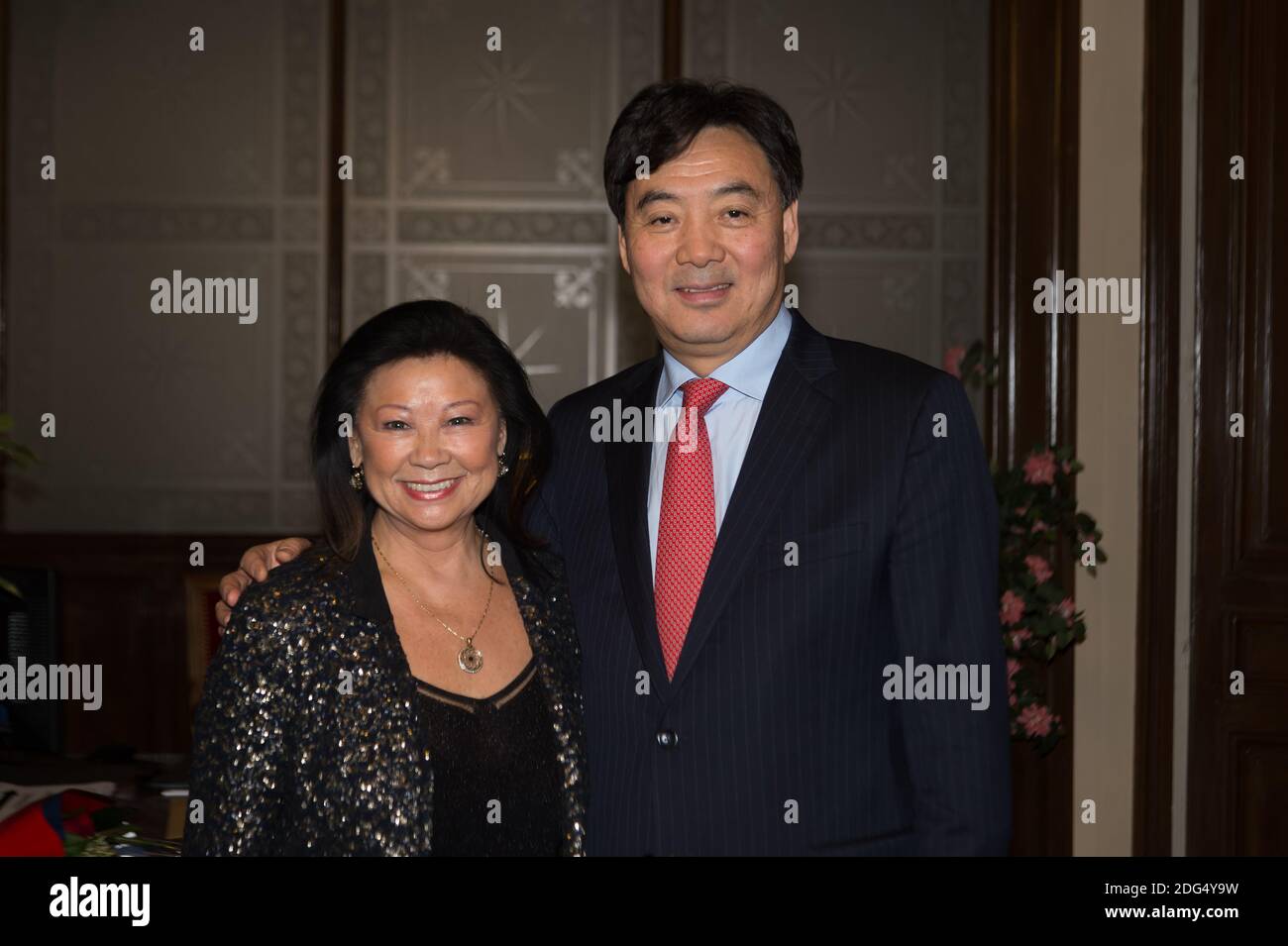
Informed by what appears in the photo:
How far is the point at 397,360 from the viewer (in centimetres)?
172

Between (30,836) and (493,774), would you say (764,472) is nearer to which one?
(493,774)

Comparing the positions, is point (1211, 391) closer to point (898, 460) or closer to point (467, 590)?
point (898, 460)

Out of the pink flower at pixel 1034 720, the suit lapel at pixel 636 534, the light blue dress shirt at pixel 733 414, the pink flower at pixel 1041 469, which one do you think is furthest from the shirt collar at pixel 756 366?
the pink flower at pixel 1034 720

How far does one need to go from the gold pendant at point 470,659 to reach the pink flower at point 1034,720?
1.91 m

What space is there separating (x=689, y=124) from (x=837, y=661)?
743mm

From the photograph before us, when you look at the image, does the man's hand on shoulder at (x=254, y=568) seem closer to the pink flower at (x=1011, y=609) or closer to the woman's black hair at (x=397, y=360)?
the woman's black hair at (x=397, y=360)

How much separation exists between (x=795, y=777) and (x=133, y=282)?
3.61 m

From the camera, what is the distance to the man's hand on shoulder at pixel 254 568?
5.76 ft

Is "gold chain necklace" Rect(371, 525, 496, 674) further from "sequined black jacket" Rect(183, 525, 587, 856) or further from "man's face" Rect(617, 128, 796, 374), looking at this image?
"man's face" Rect(617, 128, 796, 374)

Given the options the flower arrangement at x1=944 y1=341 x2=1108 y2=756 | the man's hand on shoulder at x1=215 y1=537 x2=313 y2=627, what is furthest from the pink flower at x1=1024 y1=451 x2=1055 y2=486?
the man's hand on shoulder at x1=215 y1=537 x2=313 y2=627

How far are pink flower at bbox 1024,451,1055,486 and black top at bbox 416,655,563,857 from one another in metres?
1.89

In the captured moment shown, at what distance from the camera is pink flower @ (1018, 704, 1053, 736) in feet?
10.5

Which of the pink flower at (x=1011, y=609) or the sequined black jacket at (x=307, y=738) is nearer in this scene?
the sequined black jacket at (x=307, y=738)
